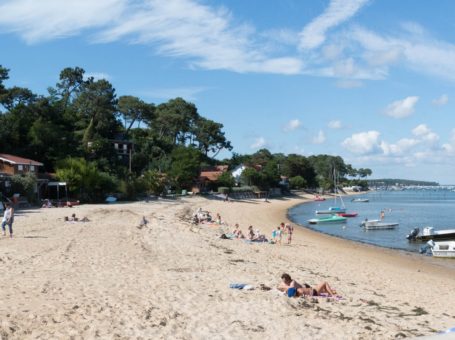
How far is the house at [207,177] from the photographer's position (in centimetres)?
9428

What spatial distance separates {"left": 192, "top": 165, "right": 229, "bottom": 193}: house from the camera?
94281 millimetres

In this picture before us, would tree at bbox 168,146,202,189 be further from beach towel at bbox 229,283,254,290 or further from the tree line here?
beach towel at bbox 229,283,254,290

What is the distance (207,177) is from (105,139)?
31.8m

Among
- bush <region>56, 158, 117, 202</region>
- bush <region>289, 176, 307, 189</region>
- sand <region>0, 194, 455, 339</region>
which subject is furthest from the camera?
bush <region>289, 176, 307, 189</region>

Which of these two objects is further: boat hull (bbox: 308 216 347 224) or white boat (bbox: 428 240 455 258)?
boat hull (bbox: 308 216 347 224)

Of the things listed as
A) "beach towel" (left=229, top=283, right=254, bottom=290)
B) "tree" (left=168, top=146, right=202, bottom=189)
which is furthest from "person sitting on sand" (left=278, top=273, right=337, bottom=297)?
"tree" (left=168, top=146, right=202, bottom=189)

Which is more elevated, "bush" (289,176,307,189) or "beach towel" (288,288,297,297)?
"bush" (289,176,307,189)

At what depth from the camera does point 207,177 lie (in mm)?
101938

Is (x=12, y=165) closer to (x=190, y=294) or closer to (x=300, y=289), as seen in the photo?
(x=190, y=294)

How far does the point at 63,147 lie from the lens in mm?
63500

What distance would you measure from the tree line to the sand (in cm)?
3769

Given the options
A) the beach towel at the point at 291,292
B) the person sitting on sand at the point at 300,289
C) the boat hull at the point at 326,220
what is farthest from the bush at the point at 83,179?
the beach towel at the point at 291,292

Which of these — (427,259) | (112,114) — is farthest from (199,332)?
(112,114)

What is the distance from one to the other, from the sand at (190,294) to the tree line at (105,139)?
124 ft
